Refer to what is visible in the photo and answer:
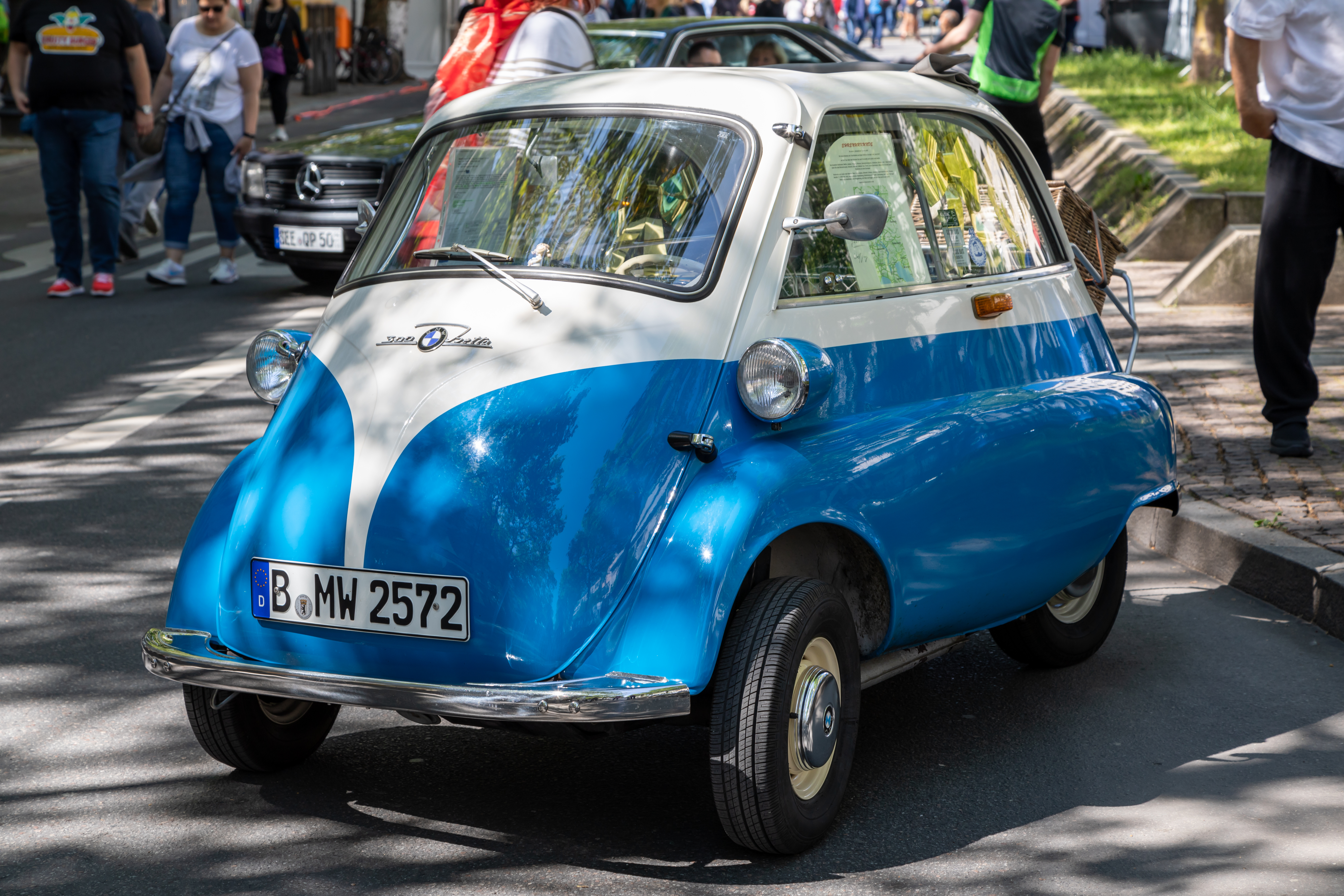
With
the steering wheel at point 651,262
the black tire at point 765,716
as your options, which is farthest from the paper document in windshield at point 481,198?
the black tire at point 765,716

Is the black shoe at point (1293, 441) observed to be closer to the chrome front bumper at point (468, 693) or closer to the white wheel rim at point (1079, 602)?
the white wheel rim at point (1079, 602)

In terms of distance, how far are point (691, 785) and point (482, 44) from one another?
4.29 metres

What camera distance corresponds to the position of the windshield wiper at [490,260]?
3814mm

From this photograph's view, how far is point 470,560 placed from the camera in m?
3.45

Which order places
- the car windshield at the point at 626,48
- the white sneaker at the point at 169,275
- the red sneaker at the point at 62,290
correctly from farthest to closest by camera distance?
1. the white sneaker at the point at 169,275
2. the red sneaker at the point at 62,290
3. the car windshield at the point at 626,48

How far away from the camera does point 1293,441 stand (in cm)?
684

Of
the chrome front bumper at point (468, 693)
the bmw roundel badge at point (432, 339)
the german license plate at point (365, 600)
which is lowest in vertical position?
the chrome front bumper at point (468, 693)

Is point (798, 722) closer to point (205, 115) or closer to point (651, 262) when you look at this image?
point (651, 262)

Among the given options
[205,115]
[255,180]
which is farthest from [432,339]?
[205,115]

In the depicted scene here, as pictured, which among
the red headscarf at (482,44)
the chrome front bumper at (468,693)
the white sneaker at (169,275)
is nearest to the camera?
the chrome front bumper at (468,693)

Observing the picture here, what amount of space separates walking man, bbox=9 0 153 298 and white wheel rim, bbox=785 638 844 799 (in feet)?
28.8

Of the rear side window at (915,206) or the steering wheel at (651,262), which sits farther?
the rear side window at (915,206)

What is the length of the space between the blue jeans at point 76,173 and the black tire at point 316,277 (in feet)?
4.26

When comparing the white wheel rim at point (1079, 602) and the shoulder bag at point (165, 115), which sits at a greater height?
the shoulder bag at point (165, 115)
